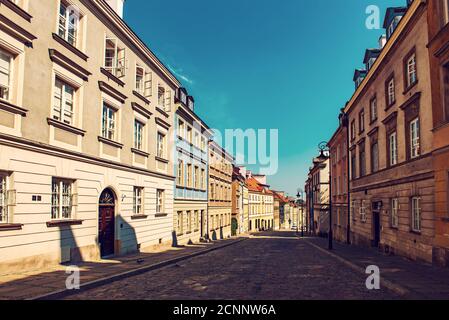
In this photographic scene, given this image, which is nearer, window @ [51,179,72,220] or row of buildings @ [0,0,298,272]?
row of buildings @ [0,0,298,272]

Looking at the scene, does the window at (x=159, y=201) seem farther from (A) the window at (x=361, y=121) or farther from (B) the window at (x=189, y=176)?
(A) the window at (x=361, y=121)

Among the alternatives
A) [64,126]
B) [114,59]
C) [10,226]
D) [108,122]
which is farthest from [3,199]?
[114,59]

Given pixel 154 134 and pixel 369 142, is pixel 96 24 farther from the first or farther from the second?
pixel 369 142

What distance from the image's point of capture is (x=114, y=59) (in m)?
16.9

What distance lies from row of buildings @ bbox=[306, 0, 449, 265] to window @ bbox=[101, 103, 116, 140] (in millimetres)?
12675

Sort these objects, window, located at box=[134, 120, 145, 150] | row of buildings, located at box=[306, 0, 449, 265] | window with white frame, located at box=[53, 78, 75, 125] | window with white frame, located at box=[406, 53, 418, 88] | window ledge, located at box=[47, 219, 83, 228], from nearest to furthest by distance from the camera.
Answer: window ledge, located at box=[47, 219, 83, 228] < window with white frame, located at box=[53, 78, 75, 125] < row of buildings, located at box=[306, 0, 449, 265] < window with white frame, located at box=[406, 53, 418, 88] < window, located at box=[134, 120, 145, 150]

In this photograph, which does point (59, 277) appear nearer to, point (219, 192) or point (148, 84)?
point (148, 84)

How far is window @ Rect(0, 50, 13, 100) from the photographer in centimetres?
1048

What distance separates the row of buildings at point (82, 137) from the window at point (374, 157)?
40.0 ft

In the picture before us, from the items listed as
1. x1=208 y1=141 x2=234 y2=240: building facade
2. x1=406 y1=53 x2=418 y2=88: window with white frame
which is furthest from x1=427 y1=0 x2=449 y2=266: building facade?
x1=208 y1=141 x2=234 y2=240: building facade

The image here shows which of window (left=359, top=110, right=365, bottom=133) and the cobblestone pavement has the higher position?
window (left=359, top=110, right=365, bottom=133)

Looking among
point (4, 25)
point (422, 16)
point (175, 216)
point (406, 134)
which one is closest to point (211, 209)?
point (175, 216)

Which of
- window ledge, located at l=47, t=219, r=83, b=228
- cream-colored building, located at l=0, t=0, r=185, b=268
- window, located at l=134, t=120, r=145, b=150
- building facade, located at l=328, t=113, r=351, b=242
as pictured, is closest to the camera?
cream-colored building, located at l=0, t=0, r=185, b=268

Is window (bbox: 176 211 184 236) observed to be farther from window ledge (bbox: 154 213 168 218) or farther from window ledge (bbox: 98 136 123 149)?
window ledge (bbox: 98 136 123 149)
